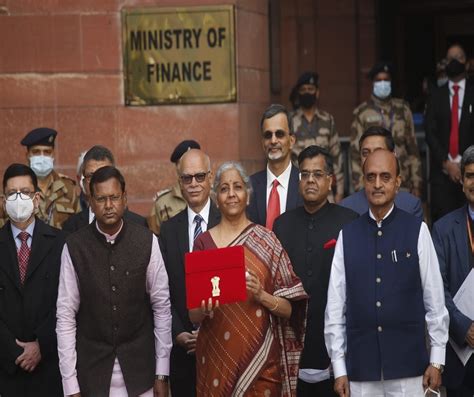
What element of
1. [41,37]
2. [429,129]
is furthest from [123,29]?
[429,129]

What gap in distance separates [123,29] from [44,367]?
430 centimetres

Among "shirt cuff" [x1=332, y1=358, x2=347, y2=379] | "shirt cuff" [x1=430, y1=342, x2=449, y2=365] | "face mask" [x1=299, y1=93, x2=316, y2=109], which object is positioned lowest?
"shirt cuff" [x1=332, y1=358, x2=347, y2=379]

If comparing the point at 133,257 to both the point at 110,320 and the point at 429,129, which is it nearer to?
the point at 110,320

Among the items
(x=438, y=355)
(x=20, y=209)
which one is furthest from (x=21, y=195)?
(x=438, y=355)

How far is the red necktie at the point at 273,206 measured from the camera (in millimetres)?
8828

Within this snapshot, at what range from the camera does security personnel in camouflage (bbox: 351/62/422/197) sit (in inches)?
476

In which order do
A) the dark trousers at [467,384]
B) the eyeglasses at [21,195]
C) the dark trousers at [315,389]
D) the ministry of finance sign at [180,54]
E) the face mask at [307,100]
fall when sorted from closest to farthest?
the dark trousers at [467,384]
the dark trousers at [315,389]
the eyeglasses at [21,195]
the ministry of finance sign at [180,54]
the face mask at [307,100]

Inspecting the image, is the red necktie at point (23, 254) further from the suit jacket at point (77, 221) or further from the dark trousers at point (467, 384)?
the dark trousers at point (467, 384)

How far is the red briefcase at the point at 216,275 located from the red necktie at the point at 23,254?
1742mm

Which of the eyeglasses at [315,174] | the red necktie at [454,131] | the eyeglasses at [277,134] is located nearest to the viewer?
the eyeglasses at [315,174]

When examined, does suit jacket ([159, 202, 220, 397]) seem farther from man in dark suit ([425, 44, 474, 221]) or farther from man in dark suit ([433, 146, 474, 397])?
man in dark suit ([425, 44, 474, 221])

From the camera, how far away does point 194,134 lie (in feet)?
39.0

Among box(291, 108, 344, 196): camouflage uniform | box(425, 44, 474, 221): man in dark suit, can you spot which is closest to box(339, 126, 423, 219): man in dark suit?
box(291, 108, 344, 196): camouflage uniform

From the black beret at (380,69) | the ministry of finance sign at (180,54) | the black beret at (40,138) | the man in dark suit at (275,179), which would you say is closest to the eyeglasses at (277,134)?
the man in dark suit at (275,179)
